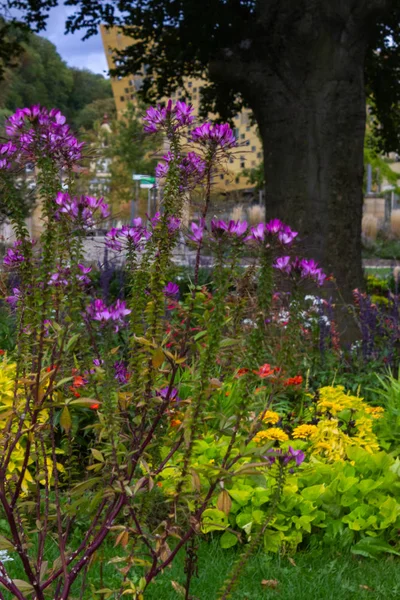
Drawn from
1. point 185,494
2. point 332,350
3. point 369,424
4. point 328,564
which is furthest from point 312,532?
point 332,350

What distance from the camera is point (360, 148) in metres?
9.11

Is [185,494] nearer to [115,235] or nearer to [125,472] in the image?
[125,472]

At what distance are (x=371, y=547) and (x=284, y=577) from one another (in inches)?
19.9

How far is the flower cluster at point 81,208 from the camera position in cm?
233

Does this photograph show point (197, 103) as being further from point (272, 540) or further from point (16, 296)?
point (16, 296)

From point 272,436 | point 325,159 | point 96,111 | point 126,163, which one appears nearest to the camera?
point 272,436

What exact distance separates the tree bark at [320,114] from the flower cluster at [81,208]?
21.7 ft

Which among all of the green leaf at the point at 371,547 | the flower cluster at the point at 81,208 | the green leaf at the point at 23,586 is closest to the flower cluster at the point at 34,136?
the flower cluster at the point at 81,208

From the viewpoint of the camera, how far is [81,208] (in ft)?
7.62

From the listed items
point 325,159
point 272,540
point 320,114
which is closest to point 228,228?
point 272,540

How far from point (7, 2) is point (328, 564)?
1117 centimetres

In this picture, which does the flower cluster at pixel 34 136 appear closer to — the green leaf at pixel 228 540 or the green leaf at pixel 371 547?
the green leaf at pixel 228 540

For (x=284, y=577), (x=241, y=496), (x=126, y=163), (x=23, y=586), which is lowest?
(x=284, y=577)

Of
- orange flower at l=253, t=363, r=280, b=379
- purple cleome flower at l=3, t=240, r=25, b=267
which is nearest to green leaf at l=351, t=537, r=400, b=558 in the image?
orange flower at l=253, t=363, r=280, b=379
